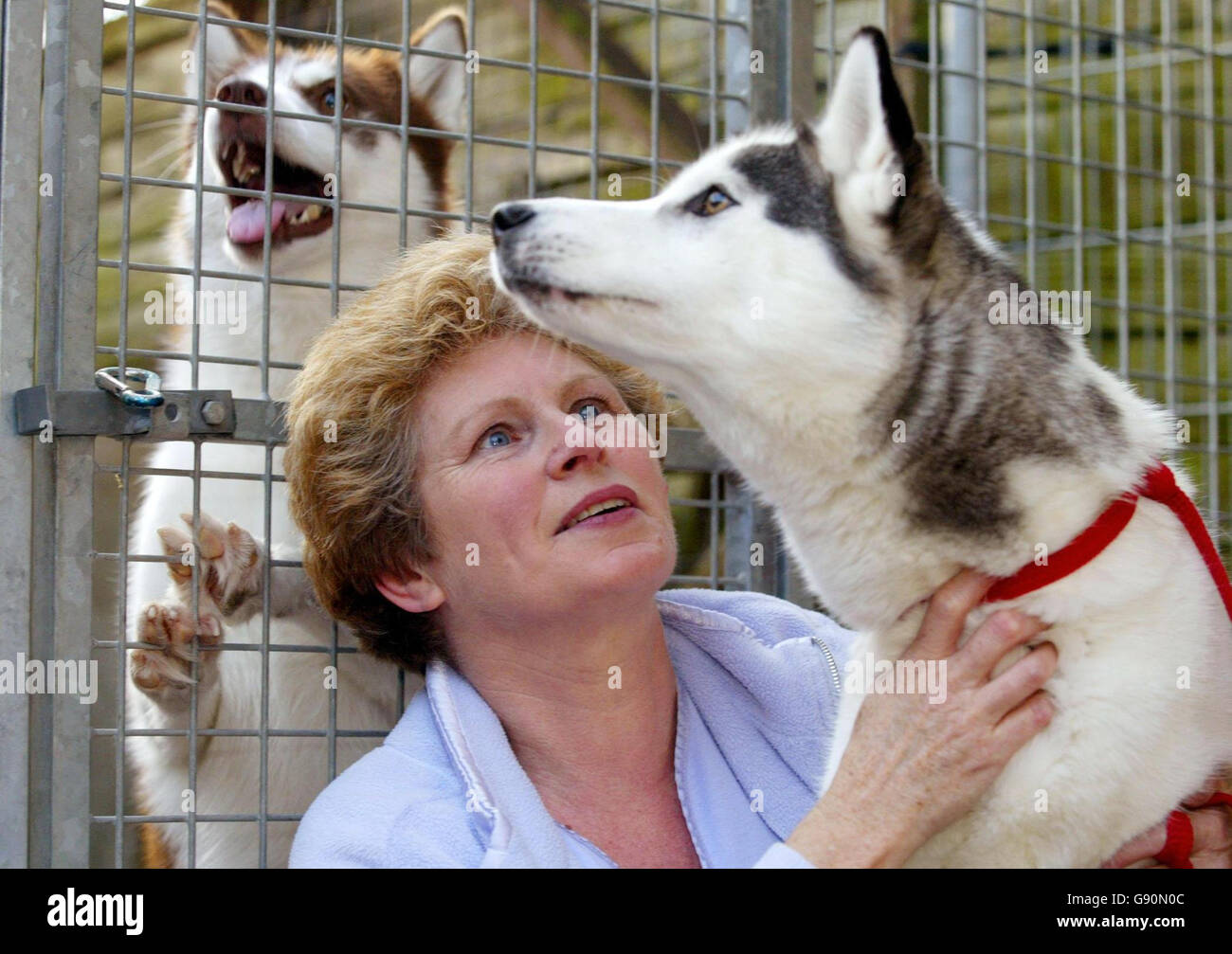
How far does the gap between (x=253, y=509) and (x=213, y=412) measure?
0.52 meters

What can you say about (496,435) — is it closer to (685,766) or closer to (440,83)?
(685,766)

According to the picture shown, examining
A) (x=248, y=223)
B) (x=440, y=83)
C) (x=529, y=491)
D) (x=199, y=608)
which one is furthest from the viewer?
(x=440, y=83)

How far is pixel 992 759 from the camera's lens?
154 cm

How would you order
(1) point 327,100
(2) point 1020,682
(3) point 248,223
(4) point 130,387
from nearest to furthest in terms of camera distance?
(2) point 1020,682
(4) point 130,387
(3) point 248,223
(1) point 327,100

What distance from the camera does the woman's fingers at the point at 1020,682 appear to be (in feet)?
5.01

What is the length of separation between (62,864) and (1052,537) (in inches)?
53.9

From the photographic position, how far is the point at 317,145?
2.53 meters

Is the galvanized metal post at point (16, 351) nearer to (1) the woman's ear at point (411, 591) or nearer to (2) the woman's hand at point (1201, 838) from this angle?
(1) the woman's ear at point (411, 591)

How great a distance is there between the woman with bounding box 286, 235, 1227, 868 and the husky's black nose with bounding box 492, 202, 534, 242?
0.39 metres

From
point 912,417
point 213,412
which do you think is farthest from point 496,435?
point 912,417

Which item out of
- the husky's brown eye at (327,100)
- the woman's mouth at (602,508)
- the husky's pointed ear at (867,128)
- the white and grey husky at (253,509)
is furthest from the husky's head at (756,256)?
the husky's brown eye at (327,100)

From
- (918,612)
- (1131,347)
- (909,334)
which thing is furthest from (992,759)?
(1131,347)

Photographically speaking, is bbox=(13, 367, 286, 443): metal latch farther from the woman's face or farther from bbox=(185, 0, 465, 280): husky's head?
bbox=(185, 0, 465, 280): husky's head
